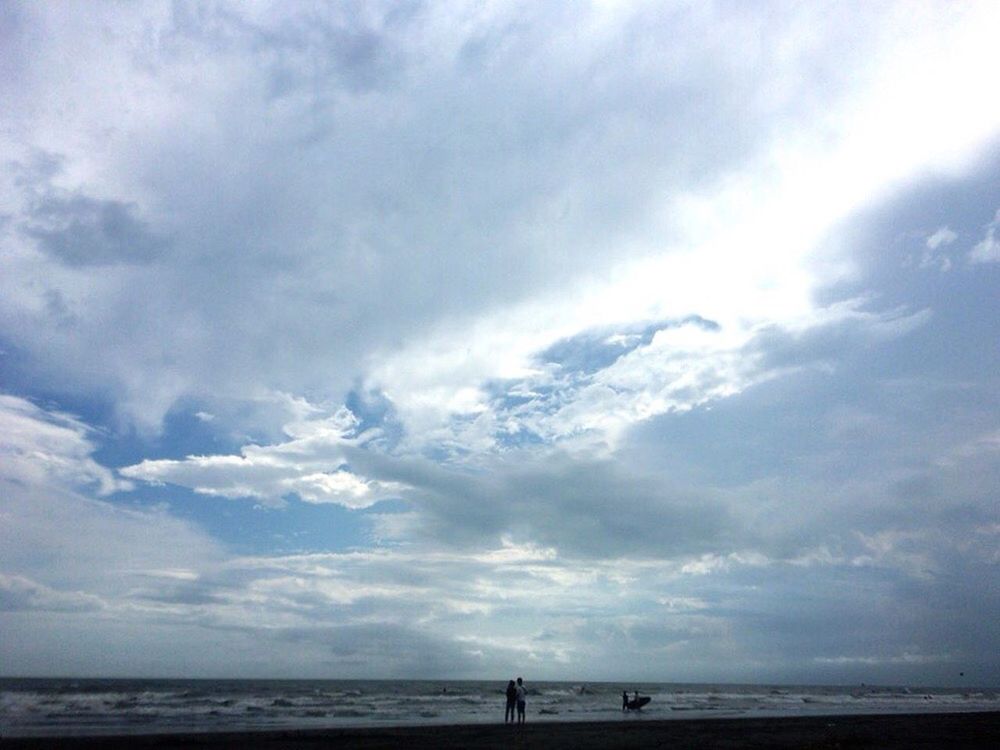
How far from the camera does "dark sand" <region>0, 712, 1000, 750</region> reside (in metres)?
27.0

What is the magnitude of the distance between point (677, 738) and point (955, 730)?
1710 centimetres

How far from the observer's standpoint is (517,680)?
3788cm

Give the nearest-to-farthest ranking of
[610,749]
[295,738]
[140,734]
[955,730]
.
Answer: [610,749]
[295,738]
[140,734]
[955,730]

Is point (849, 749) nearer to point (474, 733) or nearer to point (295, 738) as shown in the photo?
point (474, 733)

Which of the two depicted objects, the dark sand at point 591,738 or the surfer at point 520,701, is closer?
the dark sand at point 591,738

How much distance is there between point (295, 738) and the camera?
2941cm

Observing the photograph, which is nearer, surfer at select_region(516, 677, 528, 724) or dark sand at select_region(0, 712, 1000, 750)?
dark sand at select_region(0, 712, 1000, 750)

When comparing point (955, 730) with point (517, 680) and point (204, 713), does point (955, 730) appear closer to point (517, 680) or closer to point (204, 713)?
point (517, 680)

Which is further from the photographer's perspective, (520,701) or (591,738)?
(520,701)

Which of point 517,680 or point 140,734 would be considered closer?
point 140,734

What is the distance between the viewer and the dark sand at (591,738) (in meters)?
27.0

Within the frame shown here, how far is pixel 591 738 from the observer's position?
1180 inches

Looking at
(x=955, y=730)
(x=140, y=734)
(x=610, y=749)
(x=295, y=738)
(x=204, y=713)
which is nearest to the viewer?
(x=610, y=749)

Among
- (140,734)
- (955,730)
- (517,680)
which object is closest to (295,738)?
(140,734)
